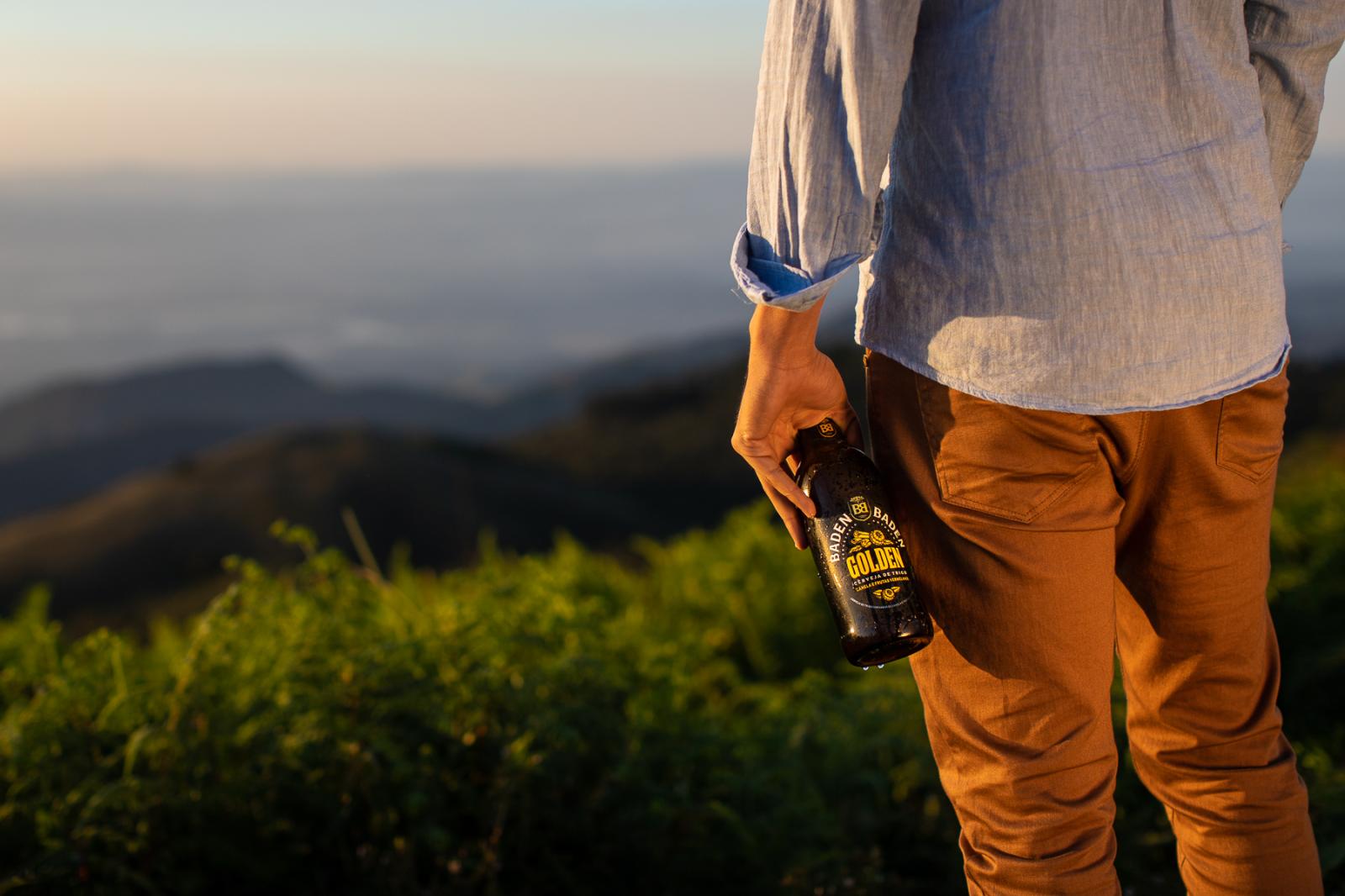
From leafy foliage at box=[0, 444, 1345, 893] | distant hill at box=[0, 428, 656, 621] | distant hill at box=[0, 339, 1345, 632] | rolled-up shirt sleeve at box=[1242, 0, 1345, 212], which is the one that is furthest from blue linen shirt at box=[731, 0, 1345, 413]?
distant hill at box=[0, 428, 656, 621]

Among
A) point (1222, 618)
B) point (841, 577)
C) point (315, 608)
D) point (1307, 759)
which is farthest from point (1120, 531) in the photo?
point (315, 608)

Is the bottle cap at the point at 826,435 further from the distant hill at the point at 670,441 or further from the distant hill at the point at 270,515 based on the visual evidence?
the distant hill at the point at 670,441

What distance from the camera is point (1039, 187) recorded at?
4.27ft

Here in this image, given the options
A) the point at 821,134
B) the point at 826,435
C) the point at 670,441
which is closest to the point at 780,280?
the point at 821,134

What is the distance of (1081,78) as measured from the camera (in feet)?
4.26

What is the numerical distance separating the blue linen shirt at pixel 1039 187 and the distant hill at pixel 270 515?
5793mm

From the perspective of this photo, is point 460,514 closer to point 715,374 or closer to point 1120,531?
point 715,374

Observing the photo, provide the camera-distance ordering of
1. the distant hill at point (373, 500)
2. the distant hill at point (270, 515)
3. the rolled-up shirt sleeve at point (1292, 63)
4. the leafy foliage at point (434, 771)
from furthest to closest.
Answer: the distant hill at point (373, 500)
the distant hill at point (270, 515)
the leafy foliage at point (434, 771)
the rolled-up shirt sleeve at point (1292, 63)

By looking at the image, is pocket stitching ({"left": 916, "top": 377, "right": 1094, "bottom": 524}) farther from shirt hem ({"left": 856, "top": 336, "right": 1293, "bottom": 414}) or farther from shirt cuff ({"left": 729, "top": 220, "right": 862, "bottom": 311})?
shirt cuff ({"left": 729, "top": 220, "right": 862, "bottom": 311})

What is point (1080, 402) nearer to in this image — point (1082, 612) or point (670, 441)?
point (1082, 612)

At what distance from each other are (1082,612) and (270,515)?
7.31 m

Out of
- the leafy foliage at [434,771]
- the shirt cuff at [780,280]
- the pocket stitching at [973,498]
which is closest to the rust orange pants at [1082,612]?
the pocket stitching at [973,498]

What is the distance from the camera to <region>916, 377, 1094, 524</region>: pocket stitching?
1.39 meters

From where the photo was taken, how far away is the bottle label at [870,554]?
148 cm
